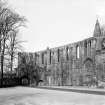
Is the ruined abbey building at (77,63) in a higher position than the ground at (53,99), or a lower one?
higher

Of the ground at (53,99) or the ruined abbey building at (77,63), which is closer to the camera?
the ground at (53,99)

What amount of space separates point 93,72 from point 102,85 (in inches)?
88.2

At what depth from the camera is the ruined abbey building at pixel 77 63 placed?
23.5 m

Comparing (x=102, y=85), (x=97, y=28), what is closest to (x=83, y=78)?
(x=102, y=85)

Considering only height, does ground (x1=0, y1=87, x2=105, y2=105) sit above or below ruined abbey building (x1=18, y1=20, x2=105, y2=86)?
below

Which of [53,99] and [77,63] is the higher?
[77,63]

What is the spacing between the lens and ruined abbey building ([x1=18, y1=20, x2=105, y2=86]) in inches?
926

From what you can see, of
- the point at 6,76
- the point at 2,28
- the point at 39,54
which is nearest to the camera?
the point at 2,28

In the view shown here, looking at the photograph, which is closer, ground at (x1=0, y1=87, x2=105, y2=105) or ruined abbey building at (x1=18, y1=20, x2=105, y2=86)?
ground at (x1=0, y1=87, x2=105, y2=105)

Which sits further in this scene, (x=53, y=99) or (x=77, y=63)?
(x=77, y=63)

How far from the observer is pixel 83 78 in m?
25.0

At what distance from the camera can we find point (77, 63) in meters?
26.2

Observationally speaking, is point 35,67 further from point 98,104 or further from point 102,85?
point 98,104

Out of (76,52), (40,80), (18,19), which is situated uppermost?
(18,19)
